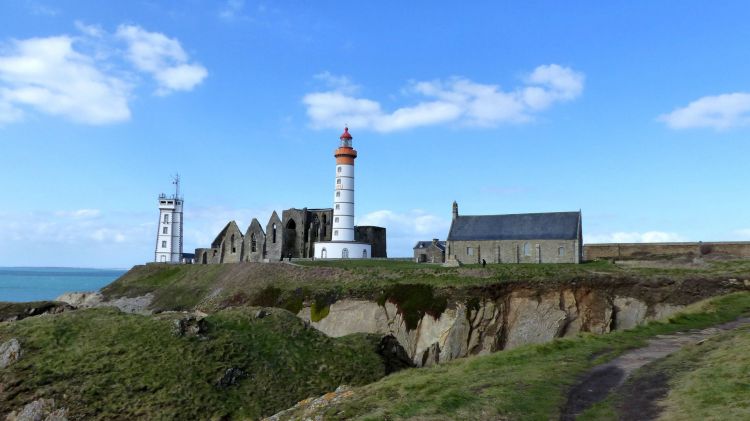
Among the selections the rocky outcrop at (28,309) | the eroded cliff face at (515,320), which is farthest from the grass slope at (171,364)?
the eroded cliff face at (515,320)

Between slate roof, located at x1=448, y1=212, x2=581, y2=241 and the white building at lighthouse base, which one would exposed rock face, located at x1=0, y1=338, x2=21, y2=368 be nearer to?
slate roof, located at x1=448, y1=212, x2=581, y2=241

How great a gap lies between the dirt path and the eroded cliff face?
54.0ft

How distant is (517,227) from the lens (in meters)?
66.1

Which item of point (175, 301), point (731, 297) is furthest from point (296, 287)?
point (731, 297)

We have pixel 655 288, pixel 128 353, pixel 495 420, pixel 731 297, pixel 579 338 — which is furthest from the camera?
pixel 655 288

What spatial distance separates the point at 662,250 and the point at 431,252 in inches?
1115

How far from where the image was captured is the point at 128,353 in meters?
27.2

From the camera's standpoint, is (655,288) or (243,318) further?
(655,288)

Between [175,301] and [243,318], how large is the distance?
141 feet

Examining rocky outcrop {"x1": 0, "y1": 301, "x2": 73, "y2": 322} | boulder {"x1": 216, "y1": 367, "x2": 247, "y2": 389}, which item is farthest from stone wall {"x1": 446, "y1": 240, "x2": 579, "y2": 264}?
boulder {"x1": 216, "y1": 367, "x2": 247, "y2": 389}

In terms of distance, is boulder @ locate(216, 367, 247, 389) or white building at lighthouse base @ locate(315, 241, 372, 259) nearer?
boulder @ locate(216, 367, 247, 389)

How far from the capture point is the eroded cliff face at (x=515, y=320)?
141 feet

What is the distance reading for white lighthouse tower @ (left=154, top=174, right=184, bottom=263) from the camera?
104 metres

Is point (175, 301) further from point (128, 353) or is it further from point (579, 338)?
point (579, 338)
